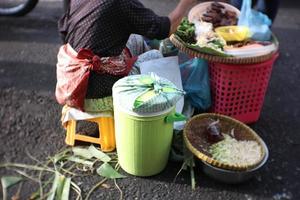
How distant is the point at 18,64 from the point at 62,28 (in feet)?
3.91

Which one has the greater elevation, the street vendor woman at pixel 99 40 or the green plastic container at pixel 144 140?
the street vendor woman at pixel 99 40

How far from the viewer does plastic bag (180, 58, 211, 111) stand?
304 centimetres

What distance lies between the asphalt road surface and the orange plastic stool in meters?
0.13

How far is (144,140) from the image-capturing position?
253 centimetres

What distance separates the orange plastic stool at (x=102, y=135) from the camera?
111 inches

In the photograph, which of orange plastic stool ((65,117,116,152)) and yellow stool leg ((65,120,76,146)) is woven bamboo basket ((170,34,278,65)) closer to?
orange plastic stool ((65,117,116,152))

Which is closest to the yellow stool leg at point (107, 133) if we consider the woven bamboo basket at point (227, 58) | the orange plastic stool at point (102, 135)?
the orange plastic stool at point (102, 135)

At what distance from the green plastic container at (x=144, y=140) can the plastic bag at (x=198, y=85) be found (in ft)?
1.72

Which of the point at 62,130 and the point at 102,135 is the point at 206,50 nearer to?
the point at 102,135

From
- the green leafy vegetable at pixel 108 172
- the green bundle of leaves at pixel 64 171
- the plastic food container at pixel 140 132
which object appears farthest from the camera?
the green leafy vegetable at pixel 108 172

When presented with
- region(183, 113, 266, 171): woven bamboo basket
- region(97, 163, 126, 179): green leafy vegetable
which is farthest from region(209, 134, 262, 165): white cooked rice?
region(97, 163, 126, 179): green leafy vegetable

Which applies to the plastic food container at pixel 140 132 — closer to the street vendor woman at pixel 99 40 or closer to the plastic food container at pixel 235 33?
the street vendor woman at pixel 99 40

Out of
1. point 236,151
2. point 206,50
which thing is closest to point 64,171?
point 236,151

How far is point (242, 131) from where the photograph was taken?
2875 mm
